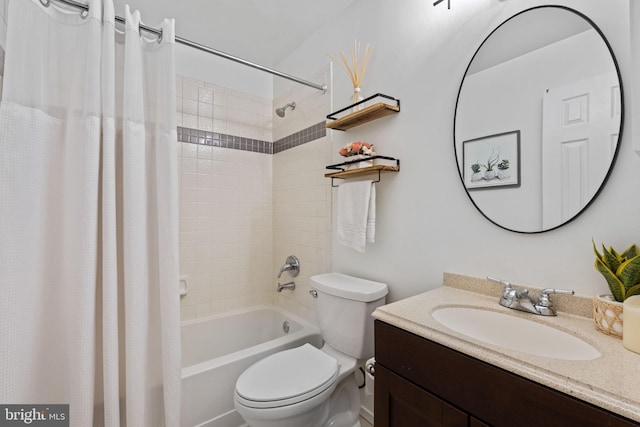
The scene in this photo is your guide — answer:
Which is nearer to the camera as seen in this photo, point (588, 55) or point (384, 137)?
point (588, 55)

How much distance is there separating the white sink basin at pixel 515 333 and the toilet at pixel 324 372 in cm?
44

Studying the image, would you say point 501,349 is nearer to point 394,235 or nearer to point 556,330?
point 556,330

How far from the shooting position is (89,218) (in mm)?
1044

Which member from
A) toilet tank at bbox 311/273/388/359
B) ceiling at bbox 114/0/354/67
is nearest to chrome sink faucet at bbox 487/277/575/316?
toilet tank at bbox 311/273/388/359

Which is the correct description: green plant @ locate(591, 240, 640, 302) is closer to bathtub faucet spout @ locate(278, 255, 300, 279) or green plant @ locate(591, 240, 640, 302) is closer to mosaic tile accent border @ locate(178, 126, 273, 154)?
bathtub faucet spout @ locate(278, 255, 300, 279)

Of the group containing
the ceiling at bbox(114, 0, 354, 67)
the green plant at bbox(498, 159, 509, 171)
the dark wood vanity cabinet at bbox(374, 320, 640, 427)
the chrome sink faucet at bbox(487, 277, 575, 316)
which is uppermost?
the ceiling at bbox(114, 0, 354, 67)

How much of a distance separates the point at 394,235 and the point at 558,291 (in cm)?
69

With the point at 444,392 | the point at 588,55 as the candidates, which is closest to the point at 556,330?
the point at 444,392

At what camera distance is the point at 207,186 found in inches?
84.5

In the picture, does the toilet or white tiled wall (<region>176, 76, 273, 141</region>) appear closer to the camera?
the toilet

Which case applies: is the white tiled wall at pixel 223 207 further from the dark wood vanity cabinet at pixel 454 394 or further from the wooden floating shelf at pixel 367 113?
the dark wood vanity cabinet at pixel 454 394

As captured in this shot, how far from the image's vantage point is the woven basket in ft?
2.36

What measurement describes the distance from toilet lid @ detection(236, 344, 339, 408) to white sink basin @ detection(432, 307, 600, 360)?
24.0 inches

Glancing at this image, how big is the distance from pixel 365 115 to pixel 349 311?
3.39ft
